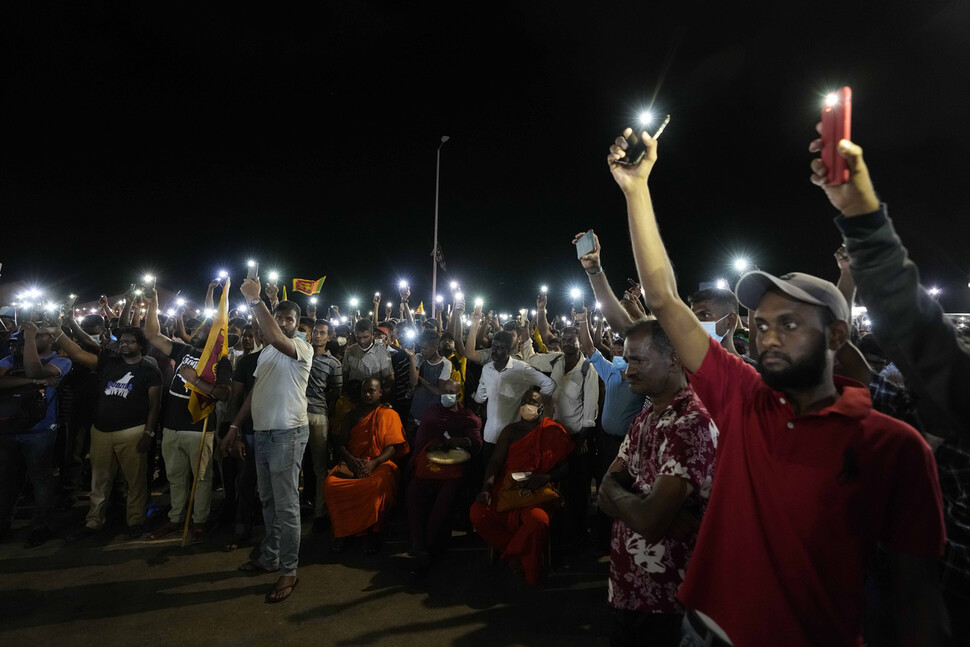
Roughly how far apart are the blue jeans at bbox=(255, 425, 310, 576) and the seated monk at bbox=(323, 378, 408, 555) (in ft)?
3.04

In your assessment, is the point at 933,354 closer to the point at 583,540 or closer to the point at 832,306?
the point at 832,306

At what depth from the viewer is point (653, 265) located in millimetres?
1784

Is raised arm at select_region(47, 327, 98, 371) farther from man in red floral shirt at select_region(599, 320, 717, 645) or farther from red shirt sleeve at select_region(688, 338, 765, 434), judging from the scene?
red shirt sleeve at select_region(688, 338, 765, 434)

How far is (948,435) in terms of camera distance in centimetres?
172

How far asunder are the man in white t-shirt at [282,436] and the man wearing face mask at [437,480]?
49.1 inches

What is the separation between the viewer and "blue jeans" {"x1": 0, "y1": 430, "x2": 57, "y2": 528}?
518 centimetres

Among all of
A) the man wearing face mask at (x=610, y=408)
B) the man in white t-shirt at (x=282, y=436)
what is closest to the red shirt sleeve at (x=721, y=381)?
the man wearing face mask at (x=610, y=408)

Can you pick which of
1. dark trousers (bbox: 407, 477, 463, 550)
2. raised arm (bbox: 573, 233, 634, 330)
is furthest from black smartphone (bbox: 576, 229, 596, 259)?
dark trousers (bbox: 407, 477, 463, 550)

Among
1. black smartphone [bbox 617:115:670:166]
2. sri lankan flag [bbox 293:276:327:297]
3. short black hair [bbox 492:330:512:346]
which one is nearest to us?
black smartphone [bbox 617:115:670:166]

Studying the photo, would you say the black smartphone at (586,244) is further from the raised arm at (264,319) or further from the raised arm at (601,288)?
the raised arm at (264,319)

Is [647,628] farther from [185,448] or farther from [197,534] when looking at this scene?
[185,448]

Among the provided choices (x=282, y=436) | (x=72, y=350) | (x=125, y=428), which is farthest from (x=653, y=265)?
(x=72, y=350)

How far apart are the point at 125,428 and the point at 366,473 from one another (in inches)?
112

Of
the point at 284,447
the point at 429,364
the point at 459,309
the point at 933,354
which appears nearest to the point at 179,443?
the point at 284,447
